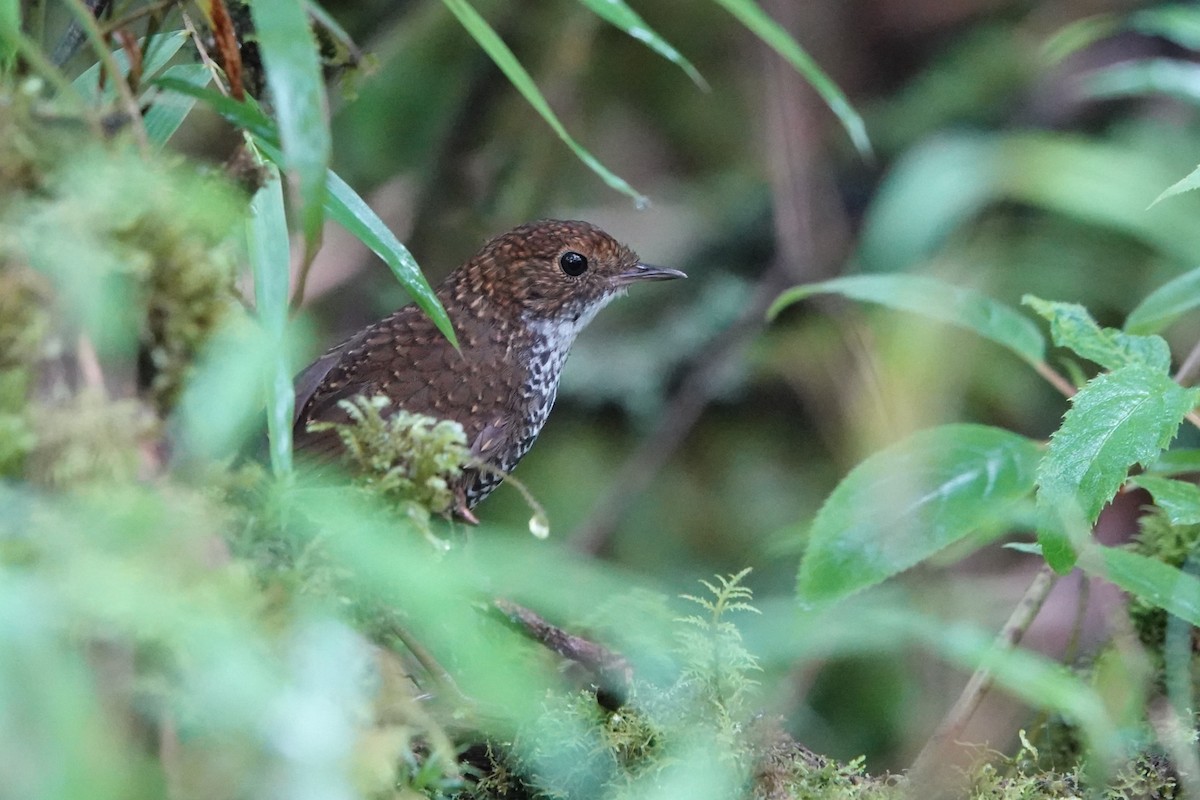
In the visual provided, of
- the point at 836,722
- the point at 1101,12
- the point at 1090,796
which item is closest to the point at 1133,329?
the point at 1090,796

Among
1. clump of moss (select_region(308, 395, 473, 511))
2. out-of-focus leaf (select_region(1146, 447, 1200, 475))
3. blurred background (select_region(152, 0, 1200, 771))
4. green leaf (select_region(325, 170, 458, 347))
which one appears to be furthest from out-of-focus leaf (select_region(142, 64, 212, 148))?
blurred background (select_region(152, 0, 1200, 771))

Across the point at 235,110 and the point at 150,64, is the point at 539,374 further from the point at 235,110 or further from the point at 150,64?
the point at 235,110

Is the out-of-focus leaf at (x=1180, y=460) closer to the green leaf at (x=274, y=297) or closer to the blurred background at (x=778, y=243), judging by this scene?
the green leaf at (x=274, y=297)

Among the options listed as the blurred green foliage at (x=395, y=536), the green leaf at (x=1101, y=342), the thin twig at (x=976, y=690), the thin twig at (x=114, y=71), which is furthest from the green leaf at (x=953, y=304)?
the thin twig at (x=114, y=71)

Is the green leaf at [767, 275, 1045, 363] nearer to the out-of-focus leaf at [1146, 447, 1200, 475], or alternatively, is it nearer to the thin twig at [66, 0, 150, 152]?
the out-of-focus leaf at [1146, 447, 1200, 475]

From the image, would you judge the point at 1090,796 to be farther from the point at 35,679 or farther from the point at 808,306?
the point at 808,306
